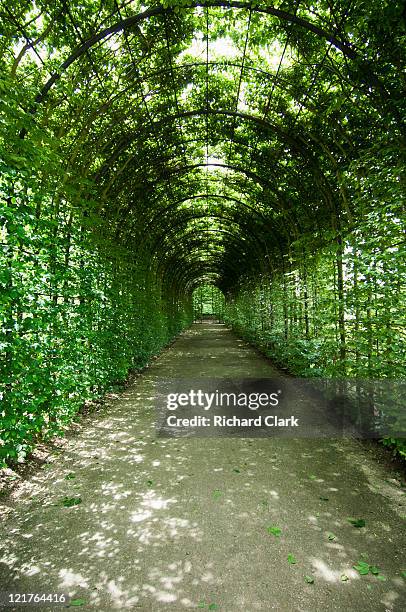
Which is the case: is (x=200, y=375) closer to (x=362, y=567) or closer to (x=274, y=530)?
(x=274, y=530)

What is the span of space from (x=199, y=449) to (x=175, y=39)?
20.4 ft

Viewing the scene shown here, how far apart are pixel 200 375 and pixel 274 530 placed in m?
6.46

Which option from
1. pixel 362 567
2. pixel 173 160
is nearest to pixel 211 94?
pixel 173 160

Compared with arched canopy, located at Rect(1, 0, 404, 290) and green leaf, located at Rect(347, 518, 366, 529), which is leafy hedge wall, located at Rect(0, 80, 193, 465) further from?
green leaf, located at Rect(347, 518, 366, 529)

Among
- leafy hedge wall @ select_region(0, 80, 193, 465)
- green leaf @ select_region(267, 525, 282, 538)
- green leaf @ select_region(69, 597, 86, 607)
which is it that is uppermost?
leafy hedge wall @ select_region(0, 80, 193, 465)

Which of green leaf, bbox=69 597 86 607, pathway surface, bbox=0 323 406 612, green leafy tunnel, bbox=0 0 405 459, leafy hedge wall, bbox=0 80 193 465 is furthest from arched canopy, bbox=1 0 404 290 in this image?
green leaf, bbox=69 597 86 607

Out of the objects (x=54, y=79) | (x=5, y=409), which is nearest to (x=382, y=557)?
(x=5, y=409)

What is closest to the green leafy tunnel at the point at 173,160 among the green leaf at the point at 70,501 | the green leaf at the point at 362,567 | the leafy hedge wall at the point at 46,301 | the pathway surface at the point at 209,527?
the leafy hedge wall at the point at 46,301

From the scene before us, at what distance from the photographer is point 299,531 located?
2867 millimetres

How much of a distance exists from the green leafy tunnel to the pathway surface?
2.75 feet

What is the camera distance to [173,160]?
→ 370 inches

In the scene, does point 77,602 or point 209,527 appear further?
point 209,527

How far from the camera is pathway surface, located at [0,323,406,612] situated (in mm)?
2268

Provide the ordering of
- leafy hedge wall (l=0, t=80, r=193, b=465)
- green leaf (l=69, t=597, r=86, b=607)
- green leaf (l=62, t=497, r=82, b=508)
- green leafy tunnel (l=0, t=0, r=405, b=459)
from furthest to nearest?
green leafy tunnel (l=0, t=0, r=405, b=459) < green leaf (l=62, t=497, r=82, b=508) < leafy hedge wall (l=0, t=80, r=193, b=465) < green leaf (l=69, t=597, r=86, b=607)
